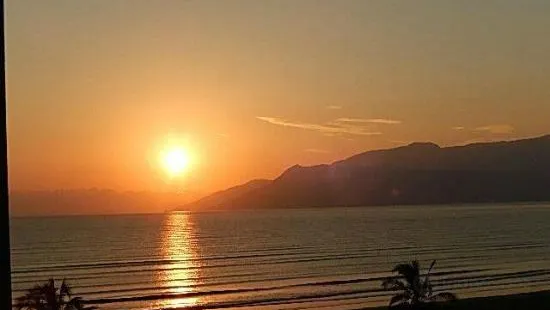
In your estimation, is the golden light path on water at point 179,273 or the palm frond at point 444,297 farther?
the golden light path on water at point 179,273

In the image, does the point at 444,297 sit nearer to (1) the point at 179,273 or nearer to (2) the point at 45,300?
(2) the point at 45,300

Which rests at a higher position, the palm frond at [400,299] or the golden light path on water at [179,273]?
the golden light path on water at [179,273]

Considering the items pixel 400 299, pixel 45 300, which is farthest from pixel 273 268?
pixel 45 300

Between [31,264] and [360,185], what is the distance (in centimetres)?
11765

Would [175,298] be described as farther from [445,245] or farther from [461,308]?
[445,245]

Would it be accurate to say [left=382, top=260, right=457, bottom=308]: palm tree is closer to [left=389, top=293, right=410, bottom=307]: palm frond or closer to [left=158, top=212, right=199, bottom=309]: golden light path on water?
[left=389, top=293, right=410, bottom=307]: palm frond

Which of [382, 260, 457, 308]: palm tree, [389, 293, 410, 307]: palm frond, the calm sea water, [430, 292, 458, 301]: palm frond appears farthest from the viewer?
the calm sea water

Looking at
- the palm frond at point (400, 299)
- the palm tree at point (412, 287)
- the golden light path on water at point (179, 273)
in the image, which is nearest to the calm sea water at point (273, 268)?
the golden light path on water at point (179, 273)

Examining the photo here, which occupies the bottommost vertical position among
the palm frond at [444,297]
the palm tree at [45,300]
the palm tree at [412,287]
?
the palm frond at [444,297]

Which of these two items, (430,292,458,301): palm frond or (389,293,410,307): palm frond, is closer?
(430,292,458,301): palm frond

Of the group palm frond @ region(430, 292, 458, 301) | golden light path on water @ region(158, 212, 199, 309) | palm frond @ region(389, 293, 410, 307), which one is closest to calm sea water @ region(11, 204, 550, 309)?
golden light path on water @ region(158, 212, 199, 309)

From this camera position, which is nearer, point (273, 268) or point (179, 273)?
point (273, 268)

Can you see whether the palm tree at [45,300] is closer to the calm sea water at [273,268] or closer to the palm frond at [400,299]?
the palm frond at [400,299]

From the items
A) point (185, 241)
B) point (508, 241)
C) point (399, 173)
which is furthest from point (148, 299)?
point (399, 173)
